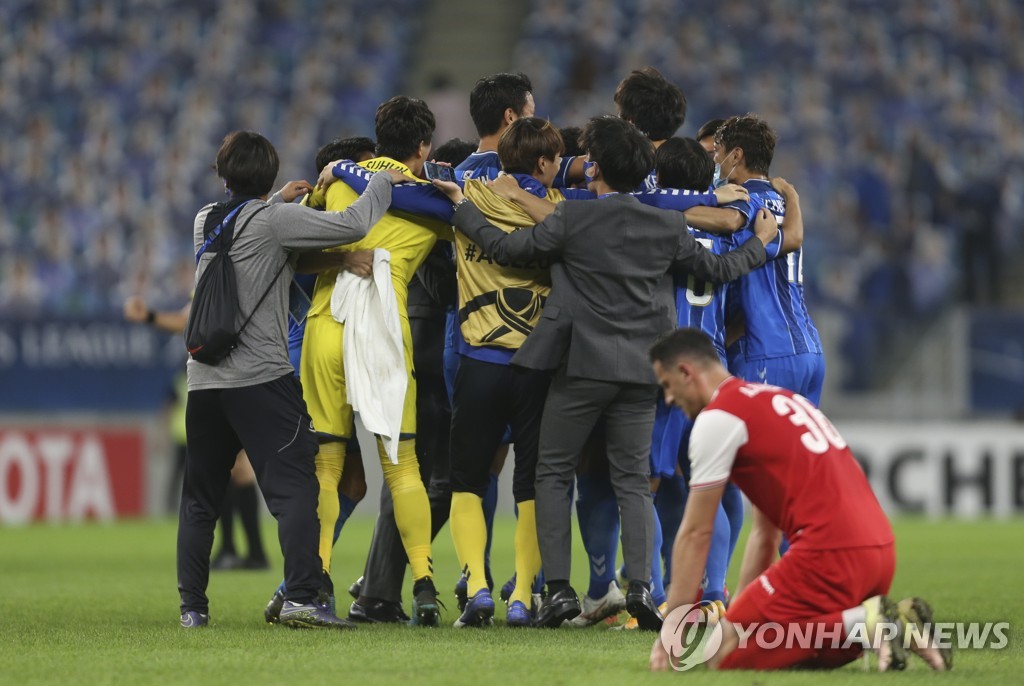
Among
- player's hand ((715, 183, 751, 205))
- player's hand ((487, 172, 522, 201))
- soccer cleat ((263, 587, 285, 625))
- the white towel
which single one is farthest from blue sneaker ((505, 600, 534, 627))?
player's hand ((715, 183, 751, 205))

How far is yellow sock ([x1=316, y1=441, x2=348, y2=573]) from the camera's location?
6816 mm

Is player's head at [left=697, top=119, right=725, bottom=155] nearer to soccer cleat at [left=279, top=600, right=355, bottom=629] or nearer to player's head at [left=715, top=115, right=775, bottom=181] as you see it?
player's head at [left=715, top=115, right=775, bottom=181]

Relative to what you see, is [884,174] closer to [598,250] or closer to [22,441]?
[22,441]

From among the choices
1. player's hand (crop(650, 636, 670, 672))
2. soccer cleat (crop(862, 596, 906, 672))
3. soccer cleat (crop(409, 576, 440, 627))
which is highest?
soccer cleat (crop(862, 596, 906, 672))

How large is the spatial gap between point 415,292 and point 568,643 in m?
1.91

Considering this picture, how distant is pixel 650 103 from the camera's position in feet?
23.5

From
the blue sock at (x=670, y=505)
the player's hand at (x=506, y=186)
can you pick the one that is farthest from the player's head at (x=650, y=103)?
the blue sock at (x=670, y=505)

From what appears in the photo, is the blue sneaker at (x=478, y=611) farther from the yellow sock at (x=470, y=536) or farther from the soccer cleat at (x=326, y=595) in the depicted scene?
the soccer cleat at (x=326, y=595)

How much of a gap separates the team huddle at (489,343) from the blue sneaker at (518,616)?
0.02 meters

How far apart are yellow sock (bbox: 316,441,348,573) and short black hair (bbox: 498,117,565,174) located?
1.44m

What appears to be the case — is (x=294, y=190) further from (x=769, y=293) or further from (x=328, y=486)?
(x=769, y=293)

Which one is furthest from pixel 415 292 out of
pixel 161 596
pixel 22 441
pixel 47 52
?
pixel 47 52

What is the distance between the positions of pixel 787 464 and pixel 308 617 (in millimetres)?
2256

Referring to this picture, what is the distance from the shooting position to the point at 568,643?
233 inches
